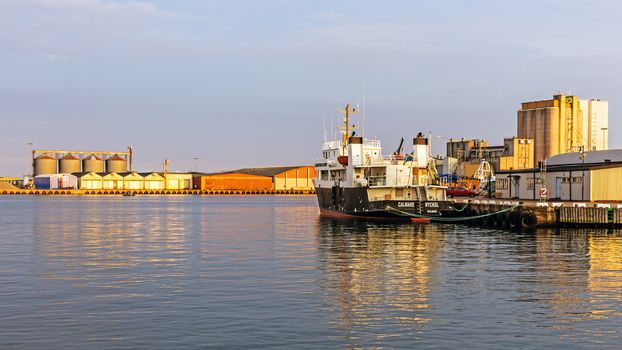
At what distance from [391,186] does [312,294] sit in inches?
1781

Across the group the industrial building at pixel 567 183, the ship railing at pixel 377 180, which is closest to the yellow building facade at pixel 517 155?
the industrial building at pixel 567 183

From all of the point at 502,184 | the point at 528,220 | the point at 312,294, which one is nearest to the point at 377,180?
the point at 528,220

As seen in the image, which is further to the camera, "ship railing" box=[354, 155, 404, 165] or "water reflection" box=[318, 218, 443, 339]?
"ship railing" box=[354, 155, 404, 165]

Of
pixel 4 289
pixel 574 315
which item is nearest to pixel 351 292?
pixel 574 315

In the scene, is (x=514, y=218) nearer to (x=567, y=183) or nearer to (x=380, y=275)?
(x=567, y=183)

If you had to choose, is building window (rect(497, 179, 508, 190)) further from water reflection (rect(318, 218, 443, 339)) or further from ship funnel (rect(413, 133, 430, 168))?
water reflection (rect(318, 218, 443, 339))

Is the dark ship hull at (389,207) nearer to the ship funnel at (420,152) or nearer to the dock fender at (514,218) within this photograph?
the ship funnel at (420,152)

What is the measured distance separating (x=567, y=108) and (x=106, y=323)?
19027 cm

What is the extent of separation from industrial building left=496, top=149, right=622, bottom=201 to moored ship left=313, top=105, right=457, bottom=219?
11103 mm

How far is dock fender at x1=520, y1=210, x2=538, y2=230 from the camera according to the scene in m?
65.4

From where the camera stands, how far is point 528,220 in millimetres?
65688

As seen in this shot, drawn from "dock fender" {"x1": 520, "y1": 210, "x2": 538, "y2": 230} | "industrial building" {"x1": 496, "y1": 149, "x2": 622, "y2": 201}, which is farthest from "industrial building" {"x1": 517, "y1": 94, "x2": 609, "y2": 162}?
"dock fender" {"x1": 520, "y1": 210, "x2": 538, "y2": 230}

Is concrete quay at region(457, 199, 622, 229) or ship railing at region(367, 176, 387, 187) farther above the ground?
ship railing at region(367, 176, 387, 187)

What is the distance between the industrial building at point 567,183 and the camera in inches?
2840
